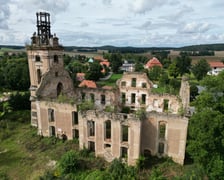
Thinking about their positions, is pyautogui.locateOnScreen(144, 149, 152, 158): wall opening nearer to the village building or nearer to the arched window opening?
the village building

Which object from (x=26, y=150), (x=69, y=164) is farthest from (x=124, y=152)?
(x=26, y=150)

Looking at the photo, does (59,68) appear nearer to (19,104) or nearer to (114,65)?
(19,104)

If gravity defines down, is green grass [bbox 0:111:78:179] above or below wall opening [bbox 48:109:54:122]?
below

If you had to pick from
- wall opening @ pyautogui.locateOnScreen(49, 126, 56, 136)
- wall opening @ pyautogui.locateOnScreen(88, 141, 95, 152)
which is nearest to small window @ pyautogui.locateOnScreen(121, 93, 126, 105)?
wall opening @ pyautogui.locateOnScreen(49, 126, 56, 136)

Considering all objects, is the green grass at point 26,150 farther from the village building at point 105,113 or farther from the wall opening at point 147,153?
the wall opening at point 147,153

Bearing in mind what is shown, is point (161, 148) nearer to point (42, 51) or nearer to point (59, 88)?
point (59, 88)

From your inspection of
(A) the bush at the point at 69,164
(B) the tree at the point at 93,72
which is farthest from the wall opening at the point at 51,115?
(B) the tree at the point at 93,72
